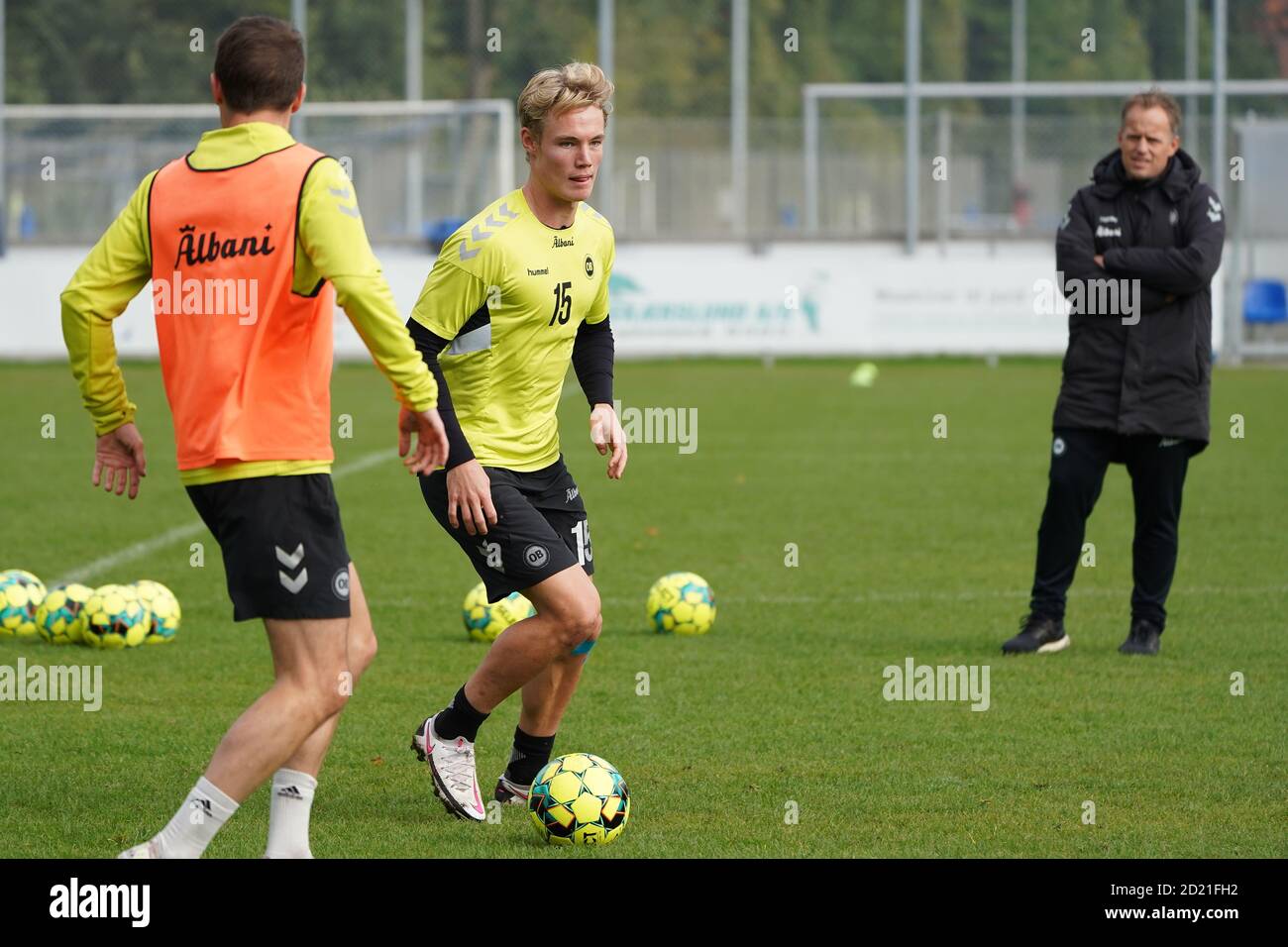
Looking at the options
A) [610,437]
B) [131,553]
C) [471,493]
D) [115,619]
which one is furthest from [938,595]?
[471,493]

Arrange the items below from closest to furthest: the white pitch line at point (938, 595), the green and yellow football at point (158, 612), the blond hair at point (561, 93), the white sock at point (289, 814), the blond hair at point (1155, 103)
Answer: the white sock at point (289, 814) → the blond hair at point (561, 93) → the blond hair at point (1155, 103) → the green and yellow football at point (158, 612) → the white pitch line at point (938, 595)

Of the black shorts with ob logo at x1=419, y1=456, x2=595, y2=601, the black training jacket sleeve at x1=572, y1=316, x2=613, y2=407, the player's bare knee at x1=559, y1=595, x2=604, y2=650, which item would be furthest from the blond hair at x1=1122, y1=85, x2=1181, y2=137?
the player's bare knee at x1=559, y1=595, x2=604, y2=650

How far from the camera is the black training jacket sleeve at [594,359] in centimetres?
607

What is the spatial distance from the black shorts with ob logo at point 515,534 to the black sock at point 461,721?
37cm

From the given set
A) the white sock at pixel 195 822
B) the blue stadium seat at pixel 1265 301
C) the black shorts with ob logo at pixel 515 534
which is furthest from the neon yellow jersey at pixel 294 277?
the blue stadium seat at pixel 1265 301

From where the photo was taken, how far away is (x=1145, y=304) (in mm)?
8203

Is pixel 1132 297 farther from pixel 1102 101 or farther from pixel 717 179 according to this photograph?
pixel 1102 101

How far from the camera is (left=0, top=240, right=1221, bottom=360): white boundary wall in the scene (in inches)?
1032

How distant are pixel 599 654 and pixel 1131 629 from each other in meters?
2.36

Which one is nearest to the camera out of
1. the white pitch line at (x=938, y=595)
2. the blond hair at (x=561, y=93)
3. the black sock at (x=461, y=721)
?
the blond hair at (x=561, y=93)

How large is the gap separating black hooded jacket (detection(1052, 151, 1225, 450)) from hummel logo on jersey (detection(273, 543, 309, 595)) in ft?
14.8

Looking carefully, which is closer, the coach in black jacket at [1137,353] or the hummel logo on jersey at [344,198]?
the hummel logo on jersey at [344,198]

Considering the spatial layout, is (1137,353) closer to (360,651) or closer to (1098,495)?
(1098,495)

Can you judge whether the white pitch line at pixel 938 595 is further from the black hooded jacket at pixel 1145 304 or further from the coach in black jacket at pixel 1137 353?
the black hooded jacket at pixel 1145 304
